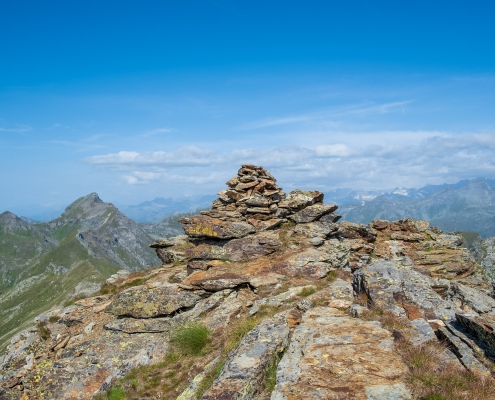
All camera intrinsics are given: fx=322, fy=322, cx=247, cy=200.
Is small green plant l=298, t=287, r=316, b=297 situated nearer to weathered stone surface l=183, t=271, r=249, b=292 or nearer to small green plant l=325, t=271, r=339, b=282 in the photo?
small green plant l=325, t=271, r=339, b=282

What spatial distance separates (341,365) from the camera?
11828 mm

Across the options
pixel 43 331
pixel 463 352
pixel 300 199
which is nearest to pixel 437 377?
pixel 463 352

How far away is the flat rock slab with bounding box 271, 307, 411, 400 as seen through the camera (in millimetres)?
10430

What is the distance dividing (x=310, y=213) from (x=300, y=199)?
8.28 ft

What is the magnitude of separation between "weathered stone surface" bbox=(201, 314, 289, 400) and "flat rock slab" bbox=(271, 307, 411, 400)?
0.71m

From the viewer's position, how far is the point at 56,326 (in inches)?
1012

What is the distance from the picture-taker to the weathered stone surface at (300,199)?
126 feet

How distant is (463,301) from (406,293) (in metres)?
6.47

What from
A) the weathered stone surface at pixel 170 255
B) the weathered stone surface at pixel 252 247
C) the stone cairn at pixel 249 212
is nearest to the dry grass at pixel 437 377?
the weathered stone surface at pixel 252 247

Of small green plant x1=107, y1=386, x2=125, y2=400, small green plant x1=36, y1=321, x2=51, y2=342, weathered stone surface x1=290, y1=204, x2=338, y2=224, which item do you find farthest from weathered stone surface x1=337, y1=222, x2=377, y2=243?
small green plant x1=36, y1=321, x2=51, y2=342

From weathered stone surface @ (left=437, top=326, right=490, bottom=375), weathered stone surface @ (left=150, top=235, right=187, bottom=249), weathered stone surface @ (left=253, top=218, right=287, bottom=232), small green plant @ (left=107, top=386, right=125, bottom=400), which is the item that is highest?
weathered stone surface @ (left=253, top=218, right=287, bottom=232)

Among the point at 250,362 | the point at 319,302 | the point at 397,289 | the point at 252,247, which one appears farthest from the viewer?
the point at 252,247

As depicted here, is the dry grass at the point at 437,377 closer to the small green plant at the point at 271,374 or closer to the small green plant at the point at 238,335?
the small green plant at the point at 271,374

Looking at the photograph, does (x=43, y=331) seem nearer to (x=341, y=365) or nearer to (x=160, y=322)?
(x=160, y=322)
